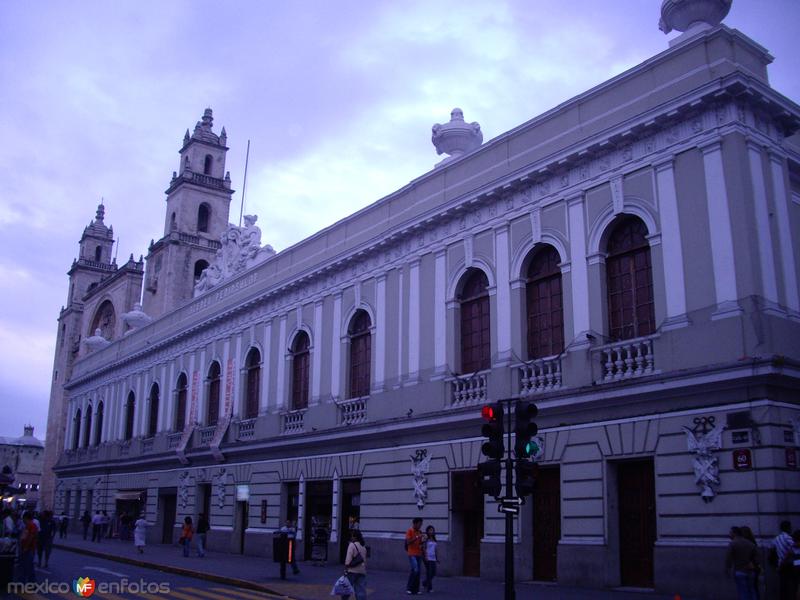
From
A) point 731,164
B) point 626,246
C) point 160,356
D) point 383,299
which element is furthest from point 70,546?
point 731,164

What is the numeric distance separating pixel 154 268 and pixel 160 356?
17081 millimetres

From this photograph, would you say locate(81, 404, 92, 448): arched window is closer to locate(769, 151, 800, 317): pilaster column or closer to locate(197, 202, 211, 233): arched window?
locate(197, 202, 211, 233): arched window

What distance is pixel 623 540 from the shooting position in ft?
57.7

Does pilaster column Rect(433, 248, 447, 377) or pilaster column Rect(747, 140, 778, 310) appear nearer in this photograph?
pilaster column Rect(747, 140, 778, 310)

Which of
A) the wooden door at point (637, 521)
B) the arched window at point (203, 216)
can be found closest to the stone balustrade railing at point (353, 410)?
the wooden door at point (637, 521)

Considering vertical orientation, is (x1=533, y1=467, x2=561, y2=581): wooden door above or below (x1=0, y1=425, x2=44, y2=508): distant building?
below

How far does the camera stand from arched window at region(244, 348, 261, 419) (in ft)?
109

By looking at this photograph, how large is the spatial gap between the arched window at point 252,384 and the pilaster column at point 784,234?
69.4ft

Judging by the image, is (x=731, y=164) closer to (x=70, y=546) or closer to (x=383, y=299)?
(x=383, y=299)

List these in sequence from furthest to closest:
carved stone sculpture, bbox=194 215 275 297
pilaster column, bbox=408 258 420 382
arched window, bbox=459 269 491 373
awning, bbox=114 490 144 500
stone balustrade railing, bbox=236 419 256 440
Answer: awning, bbox=114 490 144 500 → carved stone sculpture, bbox=194 215 275 297 → stone balustrade railing, bbox=236 419 256 440 → pilaster column, bbox=408 258 420 382 → arched window, bbox=459 269 491 373

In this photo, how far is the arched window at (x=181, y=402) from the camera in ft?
130

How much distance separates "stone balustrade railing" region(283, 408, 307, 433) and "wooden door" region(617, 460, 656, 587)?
45.5 ft

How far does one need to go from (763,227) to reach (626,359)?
3840mm

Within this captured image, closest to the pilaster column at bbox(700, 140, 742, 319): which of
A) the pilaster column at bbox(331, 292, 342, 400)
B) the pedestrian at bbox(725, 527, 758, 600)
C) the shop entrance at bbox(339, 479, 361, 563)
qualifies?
the pedestrian at bbox(725, 527, 758, 600)
